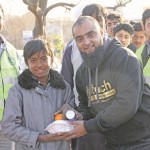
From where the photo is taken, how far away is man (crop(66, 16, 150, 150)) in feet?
9.34

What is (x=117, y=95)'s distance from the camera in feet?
9.46

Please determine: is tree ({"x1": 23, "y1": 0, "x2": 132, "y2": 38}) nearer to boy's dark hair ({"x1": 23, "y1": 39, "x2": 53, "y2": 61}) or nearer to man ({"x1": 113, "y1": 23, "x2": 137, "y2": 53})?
man ({"x1": 113, "y1": 23, "x2": 137, "y2": 53})

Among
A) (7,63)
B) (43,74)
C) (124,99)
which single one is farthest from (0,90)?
(124,99)

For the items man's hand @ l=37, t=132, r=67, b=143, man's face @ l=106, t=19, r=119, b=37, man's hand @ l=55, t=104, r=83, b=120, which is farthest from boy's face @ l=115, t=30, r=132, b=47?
man's hand @ l=37, t=132, r=67, b=143

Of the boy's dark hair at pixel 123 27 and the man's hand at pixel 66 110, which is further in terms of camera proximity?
the boy's dark hair at pixel 123 27

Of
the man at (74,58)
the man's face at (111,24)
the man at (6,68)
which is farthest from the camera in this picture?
the man's face at (111,24)

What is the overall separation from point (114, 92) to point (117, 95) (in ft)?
0.30

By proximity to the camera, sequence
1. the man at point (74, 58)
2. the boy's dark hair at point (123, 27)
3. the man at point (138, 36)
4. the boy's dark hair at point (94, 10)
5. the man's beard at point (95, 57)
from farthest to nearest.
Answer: the man at point (138, 36)
the boy's dark hair at point (123, 27)
the boy's dark hair at point (94, 10)
the man at point (74, 58)
the man's beard at point (95, 57)

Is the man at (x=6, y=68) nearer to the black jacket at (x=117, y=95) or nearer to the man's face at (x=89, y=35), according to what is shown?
the black jacket at (x=117, y=95)

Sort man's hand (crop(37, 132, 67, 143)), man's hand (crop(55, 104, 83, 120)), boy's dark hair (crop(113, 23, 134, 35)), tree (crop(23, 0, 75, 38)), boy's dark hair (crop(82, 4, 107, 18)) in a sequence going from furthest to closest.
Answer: tree (crop(23, 0, 75, 38))
boy's dark hair (crop(113, 23, 134, 35))
boy's dark hair (crop(82, 4, 107, 18))
man's hand (crop(55, 104, 83, 120))
man's hand (crop(37, 132, 67, 143))

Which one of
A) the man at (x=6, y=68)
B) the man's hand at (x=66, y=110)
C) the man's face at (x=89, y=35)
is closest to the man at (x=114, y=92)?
the man's face at (x=89, y=35)

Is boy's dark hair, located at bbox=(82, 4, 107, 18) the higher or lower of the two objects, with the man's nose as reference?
higher

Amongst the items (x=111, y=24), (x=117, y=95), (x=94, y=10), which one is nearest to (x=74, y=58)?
(x=94, y=10)

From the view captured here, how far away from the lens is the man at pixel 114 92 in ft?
9.34
